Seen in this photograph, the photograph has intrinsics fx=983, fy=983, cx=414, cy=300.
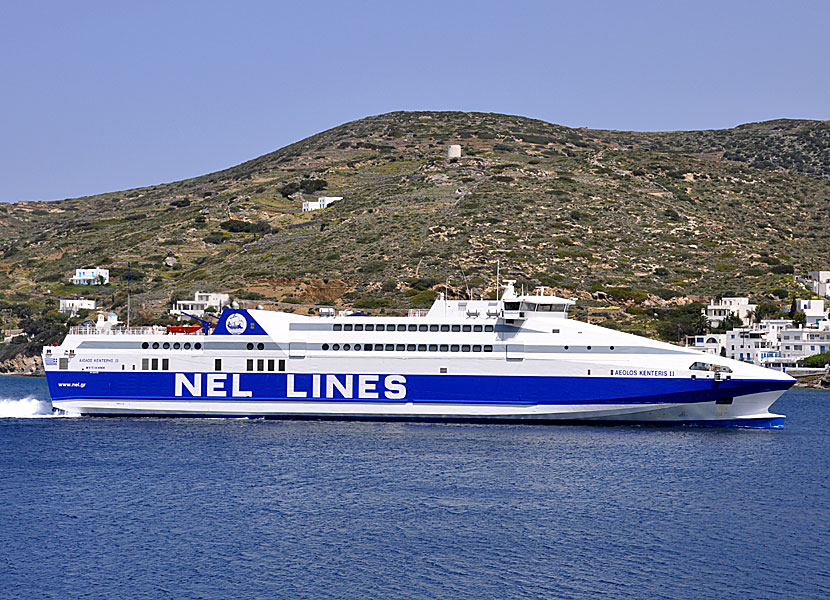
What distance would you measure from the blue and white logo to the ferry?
0.05m

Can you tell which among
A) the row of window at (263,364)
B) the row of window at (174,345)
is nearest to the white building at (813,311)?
the row of window at (263,364)

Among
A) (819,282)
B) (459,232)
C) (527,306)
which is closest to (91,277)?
(459,232)

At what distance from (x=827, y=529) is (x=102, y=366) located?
35.5 meters

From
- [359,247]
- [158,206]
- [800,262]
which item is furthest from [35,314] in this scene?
[800,262]

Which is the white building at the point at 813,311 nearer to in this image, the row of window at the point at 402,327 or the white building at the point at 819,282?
the white building at the point at 819,282

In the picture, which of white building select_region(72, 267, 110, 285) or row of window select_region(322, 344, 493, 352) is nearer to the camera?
row of window select_region(322, 344, 493, 352)

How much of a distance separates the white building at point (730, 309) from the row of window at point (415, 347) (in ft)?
209

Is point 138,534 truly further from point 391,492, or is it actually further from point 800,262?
point 800,262

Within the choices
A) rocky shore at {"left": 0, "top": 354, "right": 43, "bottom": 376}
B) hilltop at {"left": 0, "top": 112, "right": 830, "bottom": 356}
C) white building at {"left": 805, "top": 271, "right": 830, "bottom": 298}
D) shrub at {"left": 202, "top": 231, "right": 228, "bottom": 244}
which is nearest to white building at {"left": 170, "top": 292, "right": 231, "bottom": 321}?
hilltop at {"left": 0, "top": 112, "right": 830, "bottom": 356}

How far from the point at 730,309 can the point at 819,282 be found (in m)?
16.9

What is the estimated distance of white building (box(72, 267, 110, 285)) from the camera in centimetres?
13638

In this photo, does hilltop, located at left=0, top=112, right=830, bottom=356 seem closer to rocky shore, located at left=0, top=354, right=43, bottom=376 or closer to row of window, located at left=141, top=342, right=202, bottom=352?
rocky shore, located at left=0, top=354, right=43, bottom=376

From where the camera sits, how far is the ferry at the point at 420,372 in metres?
47.3

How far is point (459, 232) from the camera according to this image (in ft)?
403
